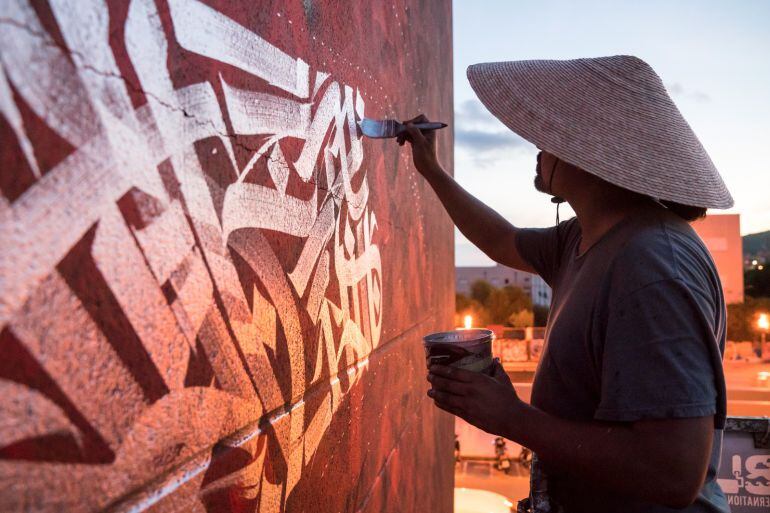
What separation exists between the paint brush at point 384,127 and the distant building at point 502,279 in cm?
6138

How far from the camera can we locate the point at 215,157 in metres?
1.15

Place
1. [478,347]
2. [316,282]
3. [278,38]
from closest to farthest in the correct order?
[278,38] → [478,347] → [316,282]

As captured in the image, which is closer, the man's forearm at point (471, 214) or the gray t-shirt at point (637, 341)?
the gray t-shirt at point (637, 341)

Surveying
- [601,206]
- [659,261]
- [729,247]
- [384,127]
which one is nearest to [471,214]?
[384,127]

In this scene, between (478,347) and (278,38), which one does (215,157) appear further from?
(478,347)

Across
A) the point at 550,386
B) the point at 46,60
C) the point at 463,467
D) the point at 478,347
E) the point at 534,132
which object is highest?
the point at 534,132

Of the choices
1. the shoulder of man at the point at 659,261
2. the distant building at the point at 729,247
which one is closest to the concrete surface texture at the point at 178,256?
the shoulder of man at the point at 659,261

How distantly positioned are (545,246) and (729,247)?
132ft

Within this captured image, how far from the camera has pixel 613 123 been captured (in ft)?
5.14

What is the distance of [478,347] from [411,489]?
96.7 inches

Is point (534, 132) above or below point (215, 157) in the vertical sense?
above

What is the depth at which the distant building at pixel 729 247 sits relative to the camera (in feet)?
119

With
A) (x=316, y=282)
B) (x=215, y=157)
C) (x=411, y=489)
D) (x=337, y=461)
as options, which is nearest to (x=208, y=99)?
(x=215, y=157)

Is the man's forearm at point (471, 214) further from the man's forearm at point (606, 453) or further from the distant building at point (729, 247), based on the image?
the distant building at point (729, 247)
